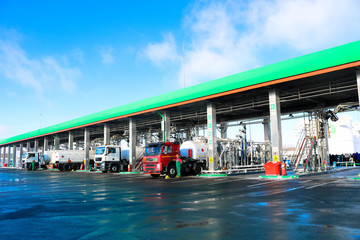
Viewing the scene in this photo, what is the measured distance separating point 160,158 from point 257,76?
895 centimetres

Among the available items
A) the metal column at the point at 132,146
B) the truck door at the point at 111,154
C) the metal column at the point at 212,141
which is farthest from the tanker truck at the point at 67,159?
the metal column at the point at 212,141

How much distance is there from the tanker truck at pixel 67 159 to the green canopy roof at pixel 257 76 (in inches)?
449

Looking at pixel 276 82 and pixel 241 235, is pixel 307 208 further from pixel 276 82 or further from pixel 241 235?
pixel 276 82

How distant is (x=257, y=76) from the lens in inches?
773

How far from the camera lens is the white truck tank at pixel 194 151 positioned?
Answer: 81.9ft

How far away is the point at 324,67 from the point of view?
649 inches

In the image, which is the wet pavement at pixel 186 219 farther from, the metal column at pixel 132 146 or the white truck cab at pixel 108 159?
the metal column at pixel 132 146

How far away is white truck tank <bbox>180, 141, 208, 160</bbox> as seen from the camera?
24953mm

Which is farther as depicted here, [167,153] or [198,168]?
[198,168]

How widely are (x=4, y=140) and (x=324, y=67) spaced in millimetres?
66457

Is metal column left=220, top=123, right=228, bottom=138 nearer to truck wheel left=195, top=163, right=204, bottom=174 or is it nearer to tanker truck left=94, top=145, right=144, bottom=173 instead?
truck wheel left=195, top=163, right=204, bottom=174

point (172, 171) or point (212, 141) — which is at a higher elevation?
point (212, 141)

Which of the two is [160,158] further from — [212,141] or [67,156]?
[67,156]

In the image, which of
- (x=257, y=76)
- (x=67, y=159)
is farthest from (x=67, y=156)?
(x=257, y=76)
